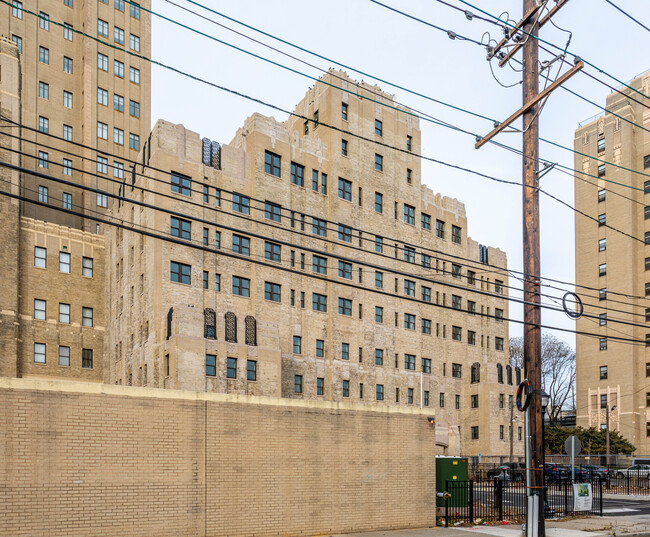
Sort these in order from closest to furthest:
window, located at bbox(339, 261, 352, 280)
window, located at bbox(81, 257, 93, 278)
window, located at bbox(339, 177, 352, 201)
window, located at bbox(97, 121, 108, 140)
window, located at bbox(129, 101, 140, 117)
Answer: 1. window, located at bbox(339, 261, 352, 280)
2. window, located at bbox(81, 257, 93, 278)
3. window, located at bbox(339, 177, 352, 201)
4. window, located at bbox(97, 121, 108, 140)
5. window, located at bbox(129, 101, 140, 117)

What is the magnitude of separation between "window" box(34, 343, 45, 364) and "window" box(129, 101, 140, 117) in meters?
28.0

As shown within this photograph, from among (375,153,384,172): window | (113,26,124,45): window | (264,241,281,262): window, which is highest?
(113,26,124,45): window

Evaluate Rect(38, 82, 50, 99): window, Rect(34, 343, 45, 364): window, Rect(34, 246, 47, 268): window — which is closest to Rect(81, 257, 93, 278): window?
Rect(34, 246, 47, 268): window

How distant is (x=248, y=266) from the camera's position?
46.5 m

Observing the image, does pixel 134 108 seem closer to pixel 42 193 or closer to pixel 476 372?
pixel 42 193

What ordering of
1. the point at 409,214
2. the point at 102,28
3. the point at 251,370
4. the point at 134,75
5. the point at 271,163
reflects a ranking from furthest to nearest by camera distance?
the point at 134,75 → the point at 102,28 → the point at 409,214 → the point at 271,163 → the point at 251,370

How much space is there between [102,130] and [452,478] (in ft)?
179

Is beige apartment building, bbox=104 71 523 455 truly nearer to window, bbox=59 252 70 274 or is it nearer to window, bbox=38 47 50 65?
window, bbox=59 252 70 274

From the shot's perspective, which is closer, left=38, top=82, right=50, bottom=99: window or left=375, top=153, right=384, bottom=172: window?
left=375, top=153, right=384, bottom=172: window

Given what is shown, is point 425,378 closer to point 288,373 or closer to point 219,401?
point 288,373

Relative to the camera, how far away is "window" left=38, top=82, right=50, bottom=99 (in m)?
64.2

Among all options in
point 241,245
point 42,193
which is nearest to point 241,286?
point 241,245

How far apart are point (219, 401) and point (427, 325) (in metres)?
42.3

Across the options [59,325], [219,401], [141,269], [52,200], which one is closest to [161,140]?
[141,269]
